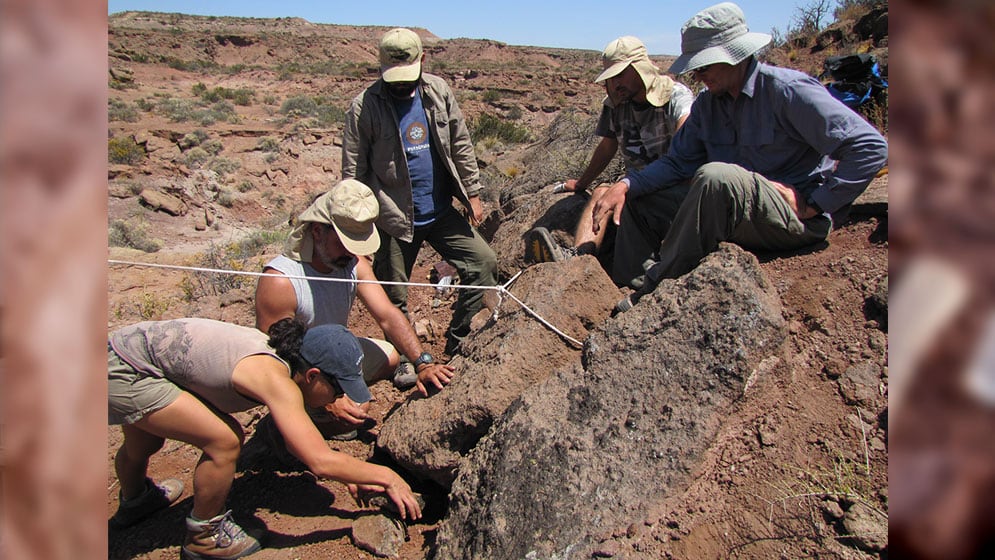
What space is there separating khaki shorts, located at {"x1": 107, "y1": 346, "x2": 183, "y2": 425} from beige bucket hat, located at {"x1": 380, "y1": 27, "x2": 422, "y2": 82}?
2.12 m

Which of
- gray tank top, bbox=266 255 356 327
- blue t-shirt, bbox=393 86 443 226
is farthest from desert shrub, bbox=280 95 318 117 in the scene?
gray tank top, bbox=266 255 356 327

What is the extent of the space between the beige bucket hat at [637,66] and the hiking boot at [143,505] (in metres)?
3.30

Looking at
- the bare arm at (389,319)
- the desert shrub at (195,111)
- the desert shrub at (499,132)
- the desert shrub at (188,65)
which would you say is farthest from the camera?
the desert shrub at (188,65)

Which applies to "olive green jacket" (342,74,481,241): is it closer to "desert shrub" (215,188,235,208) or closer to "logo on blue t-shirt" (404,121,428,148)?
"logo on blue t-shirt" (404,121,428,148)

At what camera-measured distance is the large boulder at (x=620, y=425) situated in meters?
2.18

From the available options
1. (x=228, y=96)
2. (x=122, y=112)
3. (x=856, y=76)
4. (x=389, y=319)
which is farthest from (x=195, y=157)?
(x=856, y=76)

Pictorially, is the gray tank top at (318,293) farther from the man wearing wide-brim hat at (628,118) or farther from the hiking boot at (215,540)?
the man wearing wide-brim hat at (628,118)

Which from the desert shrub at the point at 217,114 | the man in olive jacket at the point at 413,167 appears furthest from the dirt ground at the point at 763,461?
the desert shrub at the point at 217,114

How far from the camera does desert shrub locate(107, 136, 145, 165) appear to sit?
1437 cm

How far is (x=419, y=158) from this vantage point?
4148 millimetres

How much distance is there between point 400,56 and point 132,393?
239cm

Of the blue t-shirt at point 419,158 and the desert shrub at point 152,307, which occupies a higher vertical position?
the blue t-shirt at point 419,158
